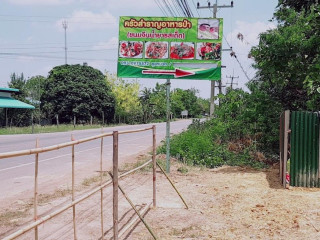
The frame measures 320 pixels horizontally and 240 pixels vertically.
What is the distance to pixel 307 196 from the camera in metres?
8.77

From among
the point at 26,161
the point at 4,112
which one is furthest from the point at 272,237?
the point at 4,112

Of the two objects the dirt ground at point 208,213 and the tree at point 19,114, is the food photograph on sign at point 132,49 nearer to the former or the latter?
the dirt ground at point 208,213

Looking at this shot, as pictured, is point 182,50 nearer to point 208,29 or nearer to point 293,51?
point 208,29

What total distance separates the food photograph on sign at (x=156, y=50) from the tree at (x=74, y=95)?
128 ft

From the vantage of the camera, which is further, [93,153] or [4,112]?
[4,112]

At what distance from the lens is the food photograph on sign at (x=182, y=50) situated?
12109mm

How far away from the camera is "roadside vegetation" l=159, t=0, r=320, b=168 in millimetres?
11727

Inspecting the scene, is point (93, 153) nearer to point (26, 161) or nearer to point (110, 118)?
point (26, 161)

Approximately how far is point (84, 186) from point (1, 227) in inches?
151

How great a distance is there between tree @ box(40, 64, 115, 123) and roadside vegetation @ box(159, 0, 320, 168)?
116 feet

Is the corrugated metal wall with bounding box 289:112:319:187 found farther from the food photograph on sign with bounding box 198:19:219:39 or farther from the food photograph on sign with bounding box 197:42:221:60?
the food photograph on sign with bounding box 198:19:219:39

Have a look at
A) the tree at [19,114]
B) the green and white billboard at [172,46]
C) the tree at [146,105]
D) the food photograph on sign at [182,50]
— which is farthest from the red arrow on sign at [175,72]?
the tree at [146,105]

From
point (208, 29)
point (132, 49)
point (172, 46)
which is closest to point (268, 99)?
point (208, 29)

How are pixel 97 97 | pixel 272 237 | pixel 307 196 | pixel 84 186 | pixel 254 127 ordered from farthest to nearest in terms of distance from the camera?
1. pixel 97 97
2. pixel 254 127
3. pixel 84 186
4. pixel 307 196
5. pixel 272 237
